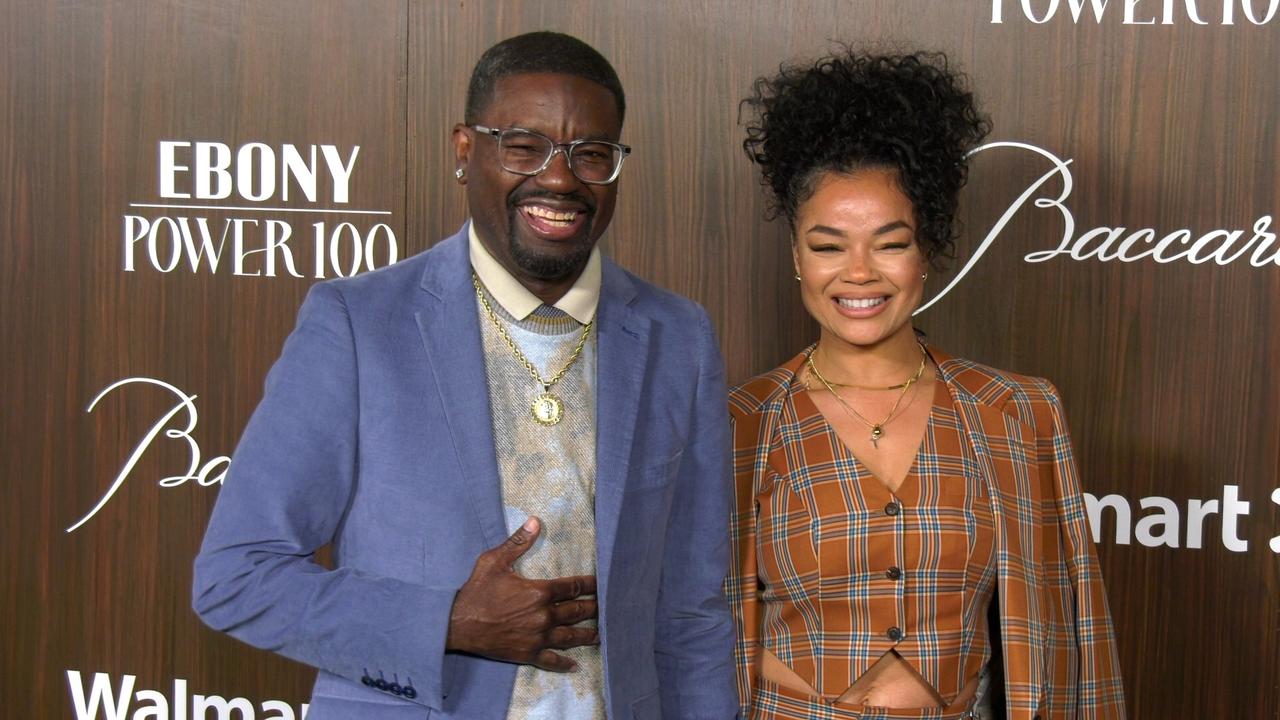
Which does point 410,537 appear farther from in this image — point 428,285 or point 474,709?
point 428,285

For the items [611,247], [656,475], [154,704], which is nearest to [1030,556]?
[656,475]

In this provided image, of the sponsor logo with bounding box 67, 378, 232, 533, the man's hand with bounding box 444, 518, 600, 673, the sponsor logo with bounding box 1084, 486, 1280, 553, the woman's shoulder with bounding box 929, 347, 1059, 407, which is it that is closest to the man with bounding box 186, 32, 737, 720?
the man's hand with bounding box 444, 518, 600, 673

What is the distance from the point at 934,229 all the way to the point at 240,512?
4.02 ft

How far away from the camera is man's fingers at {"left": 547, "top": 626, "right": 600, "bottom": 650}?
151 centimetres

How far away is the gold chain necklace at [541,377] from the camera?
5.25ft

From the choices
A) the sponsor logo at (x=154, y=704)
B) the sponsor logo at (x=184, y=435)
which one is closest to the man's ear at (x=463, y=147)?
the sponsor logo at (x=184, y=435)

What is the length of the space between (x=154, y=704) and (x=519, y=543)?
1979 mm

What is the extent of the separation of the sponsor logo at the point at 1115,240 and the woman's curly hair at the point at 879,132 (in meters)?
0.58

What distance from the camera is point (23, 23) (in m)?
3.05

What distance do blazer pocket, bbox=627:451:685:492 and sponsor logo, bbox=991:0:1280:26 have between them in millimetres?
1547

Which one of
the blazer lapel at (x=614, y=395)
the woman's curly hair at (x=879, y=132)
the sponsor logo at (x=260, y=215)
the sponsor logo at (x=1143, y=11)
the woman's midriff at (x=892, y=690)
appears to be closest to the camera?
the blazer lapel at (x=614, y=395)

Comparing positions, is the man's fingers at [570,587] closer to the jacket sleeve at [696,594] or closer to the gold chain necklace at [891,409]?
the jacket sleeve at [696,594]

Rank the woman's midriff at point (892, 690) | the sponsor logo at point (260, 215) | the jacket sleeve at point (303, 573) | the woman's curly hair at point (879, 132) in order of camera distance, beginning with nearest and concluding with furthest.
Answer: the jacket sleeve at point (303, 573) → the woman's midriff at point (892, 690) → the woman's curly hair at point (879, 132) → the sponsor logo at point (260, 215)

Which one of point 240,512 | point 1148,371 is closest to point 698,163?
point 1148,371
